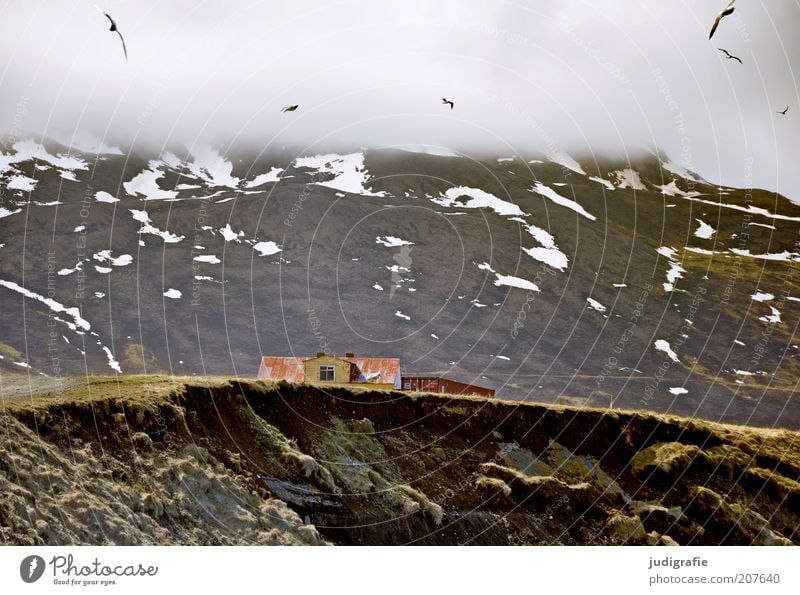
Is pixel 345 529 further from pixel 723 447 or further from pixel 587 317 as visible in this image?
pixel 587 317

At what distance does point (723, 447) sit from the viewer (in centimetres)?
5469

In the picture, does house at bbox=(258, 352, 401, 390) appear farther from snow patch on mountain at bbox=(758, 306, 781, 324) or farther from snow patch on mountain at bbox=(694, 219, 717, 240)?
snow patch on mountain at bbox=(694, 219, 717, 240)

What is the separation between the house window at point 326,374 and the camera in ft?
194

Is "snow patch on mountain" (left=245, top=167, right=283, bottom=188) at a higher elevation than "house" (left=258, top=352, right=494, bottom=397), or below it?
below

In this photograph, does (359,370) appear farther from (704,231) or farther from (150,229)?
(704,231)

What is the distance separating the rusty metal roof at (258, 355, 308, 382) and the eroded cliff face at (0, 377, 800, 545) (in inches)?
399

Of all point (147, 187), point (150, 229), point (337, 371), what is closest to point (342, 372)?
point (337, 371)

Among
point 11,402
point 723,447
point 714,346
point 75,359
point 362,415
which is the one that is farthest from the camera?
point 714,346

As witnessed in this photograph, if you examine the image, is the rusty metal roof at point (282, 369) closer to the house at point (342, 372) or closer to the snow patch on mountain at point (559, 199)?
the house at point (342, 372)

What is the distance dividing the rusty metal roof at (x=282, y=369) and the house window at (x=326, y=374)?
188cm

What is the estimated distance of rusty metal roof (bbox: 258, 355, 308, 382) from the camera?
61.4 metres

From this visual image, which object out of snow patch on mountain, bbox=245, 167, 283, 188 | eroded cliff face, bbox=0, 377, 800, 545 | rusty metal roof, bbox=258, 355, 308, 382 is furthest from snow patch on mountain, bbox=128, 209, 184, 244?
eroded cliff face, bbox=0, 377, 800, 545
